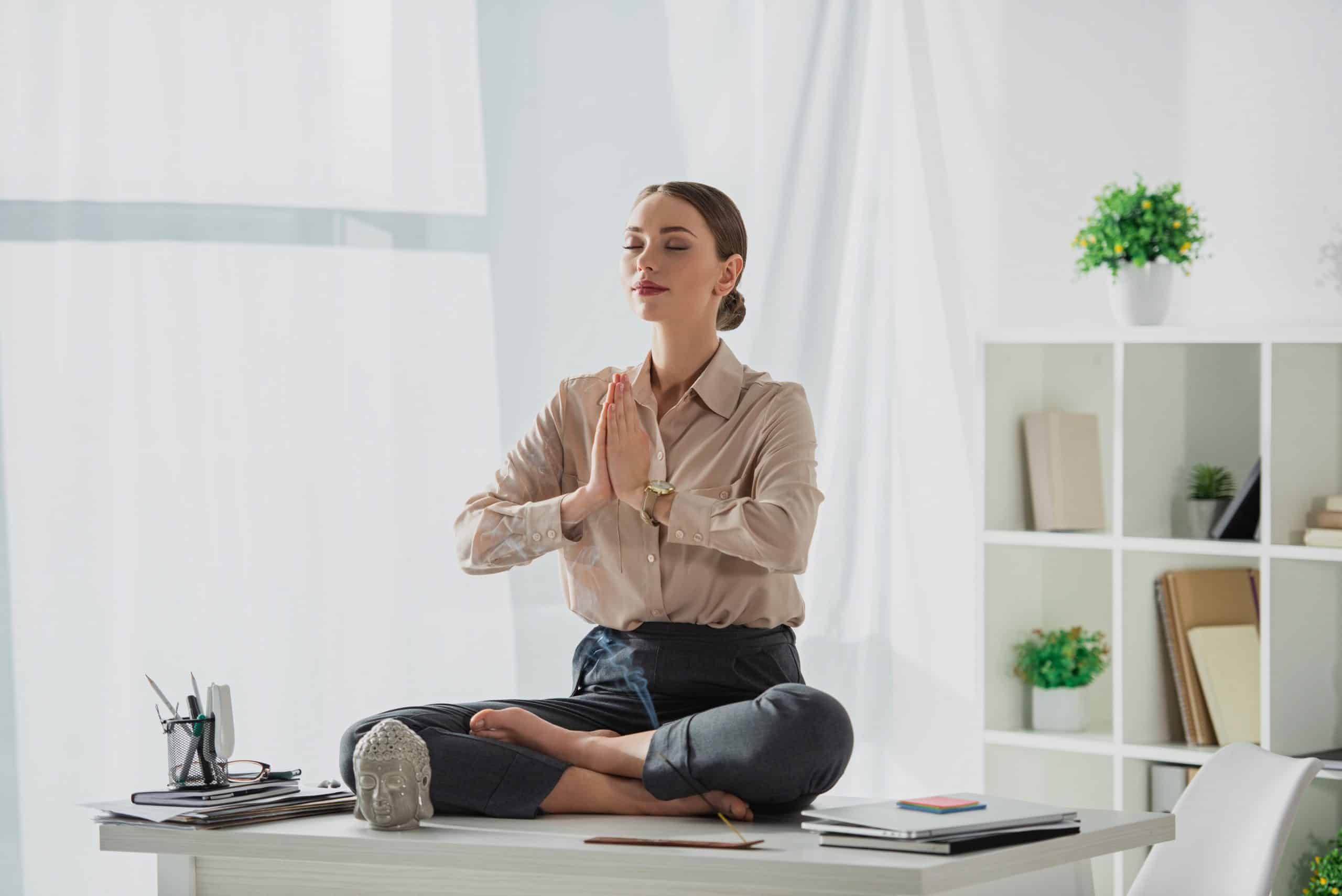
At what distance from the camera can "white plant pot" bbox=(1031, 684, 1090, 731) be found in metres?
3.20

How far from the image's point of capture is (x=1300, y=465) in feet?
9.28

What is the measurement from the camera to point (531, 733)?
207 cm

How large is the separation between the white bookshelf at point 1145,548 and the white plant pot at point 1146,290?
0.19ft

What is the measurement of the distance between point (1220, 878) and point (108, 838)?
4.93ft

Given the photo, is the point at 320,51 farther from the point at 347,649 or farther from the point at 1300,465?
the point at 1300,465

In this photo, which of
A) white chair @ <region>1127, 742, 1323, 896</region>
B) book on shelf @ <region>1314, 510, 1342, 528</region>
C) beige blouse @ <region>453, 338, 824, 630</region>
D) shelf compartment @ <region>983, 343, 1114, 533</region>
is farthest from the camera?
shelf compartment @ <region>983, 343, 1114, 533</region>

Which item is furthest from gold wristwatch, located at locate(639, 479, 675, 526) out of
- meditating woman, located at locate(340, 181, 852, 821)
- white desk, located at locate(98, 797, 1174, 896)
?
white desk, located at locate(98, 797, 1174, 896)

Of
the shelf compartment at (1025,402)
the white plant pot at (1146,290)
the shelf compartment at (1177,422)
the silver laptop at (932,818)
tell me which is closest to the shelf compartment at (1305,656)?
the shelf compartment at (1177,422)

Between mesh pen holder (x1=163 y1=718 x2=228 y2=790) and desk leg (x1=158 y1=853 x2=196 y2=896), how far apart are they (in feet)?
0.43

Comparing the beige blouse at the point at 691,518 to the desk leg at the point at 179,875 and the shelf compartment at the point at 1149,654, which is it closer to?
the desk leg at the point at 179,875

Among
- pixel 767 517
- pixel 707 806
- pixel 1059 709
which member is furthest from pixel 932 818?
pixel 1059 709

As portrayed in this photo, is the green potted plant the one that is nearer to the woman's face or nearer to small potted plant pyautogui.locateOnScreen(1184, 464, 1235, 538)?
small potted plant pyautogui.locateOnScreen(1184, 464, 1235, 538)

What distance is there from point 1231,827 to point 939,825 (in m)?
0.62

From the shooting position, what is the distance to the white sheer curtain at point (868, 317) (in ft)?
11.9
